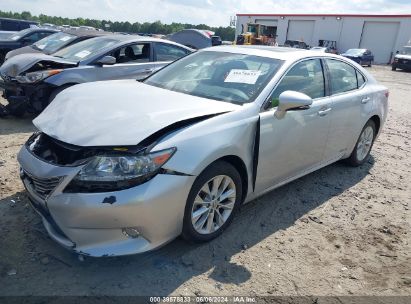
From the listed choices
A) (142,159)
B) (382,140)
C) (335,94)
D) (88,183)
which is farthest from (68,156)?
(382,140)

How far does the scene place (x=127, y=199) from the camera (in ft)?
8.41

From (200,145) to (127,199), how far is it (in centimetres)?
A: 69

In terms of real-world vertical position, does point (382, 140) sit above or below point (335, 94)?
below

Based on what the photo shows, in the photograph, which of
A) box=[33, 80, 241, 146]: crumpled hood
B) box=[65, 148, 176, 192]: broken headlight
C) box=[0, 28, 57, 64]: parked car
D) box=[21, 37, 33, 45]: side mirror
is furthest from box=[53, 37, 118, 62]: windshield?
box=[21, 37, 33, 45]: side mirror

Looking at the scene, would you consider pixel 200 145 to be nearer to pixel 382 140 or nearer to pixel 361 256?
pixel 361 256

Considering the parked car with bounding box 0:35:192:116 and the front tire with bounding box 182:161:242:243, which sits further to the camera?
the parked car with bounding box 0:35:192:116

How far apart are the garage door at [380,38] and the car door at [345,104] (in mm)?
39968

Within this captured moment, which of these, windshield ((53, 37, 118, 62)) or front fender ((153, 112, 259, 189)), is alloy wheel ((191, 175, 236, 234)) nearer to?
front fender ((153, 112, 259, 189))

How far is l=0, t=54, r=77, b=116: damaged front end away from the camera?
637cm

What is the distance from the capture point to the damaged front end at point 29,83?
6.37m

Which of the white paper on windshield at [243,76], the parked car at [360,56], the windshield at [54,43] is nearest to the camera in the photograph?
the white paper on windshield at [243,76]

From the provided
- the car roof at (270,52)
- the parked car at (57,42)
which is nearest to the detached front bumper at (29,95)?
the parked car at (57,42)

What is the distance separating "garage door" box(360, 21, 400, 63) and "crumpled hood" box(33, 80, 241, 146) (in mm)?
42393

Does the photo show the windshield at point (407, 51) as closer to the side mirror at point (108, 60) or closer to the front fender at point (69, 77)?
the side mirror at point (108, 60)
